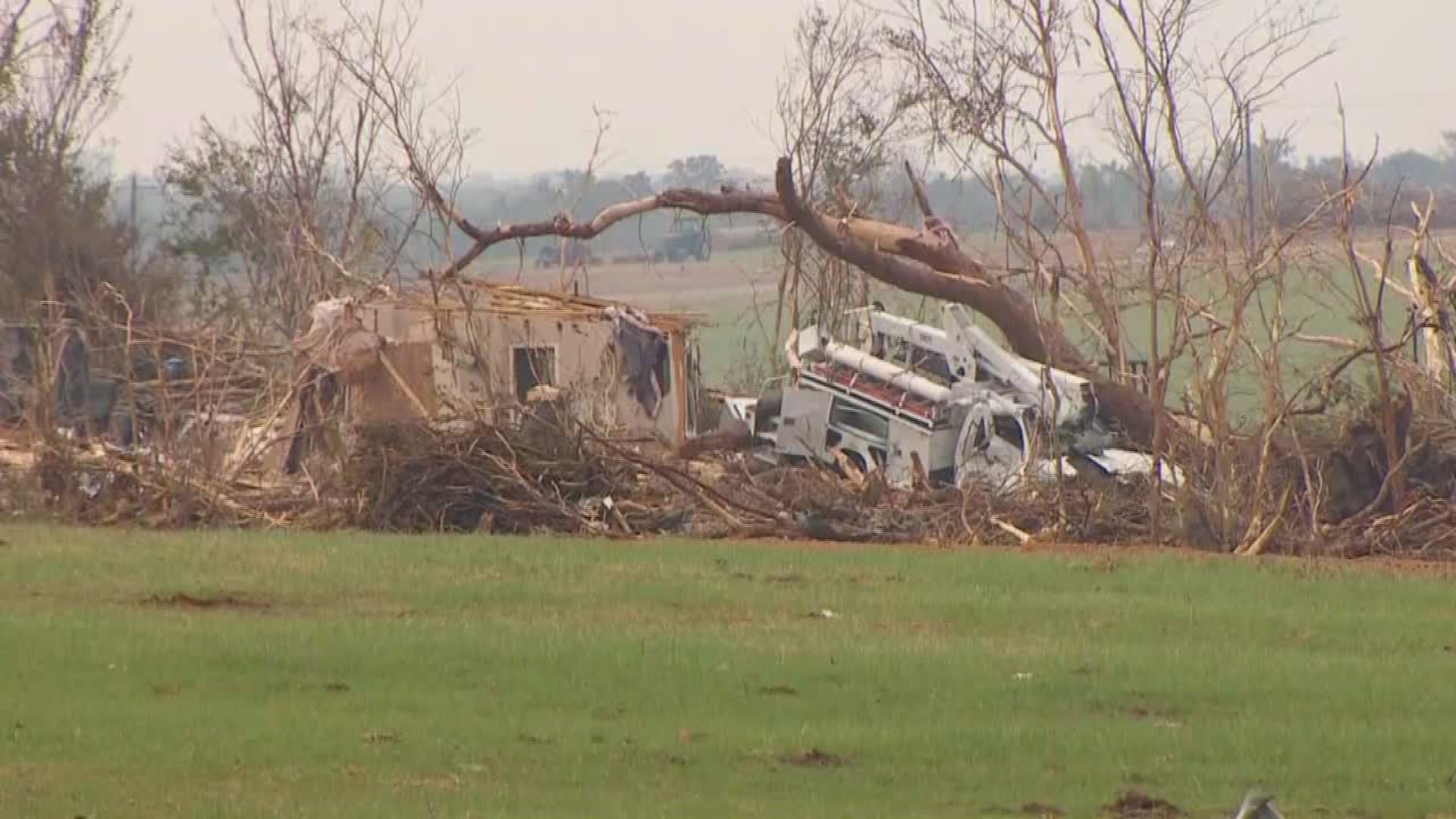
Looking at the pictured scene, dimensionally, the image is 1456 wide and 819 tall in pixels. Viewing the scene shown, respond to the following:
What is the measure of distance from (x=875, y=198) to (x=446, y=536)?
1761 centimetres

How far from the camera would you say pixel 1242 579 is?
17.4 m

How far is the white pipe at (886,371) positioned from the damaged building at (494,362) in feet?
6.95

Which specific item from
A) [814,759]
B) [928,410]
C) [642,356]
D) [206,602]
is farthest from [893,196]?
[814,759]

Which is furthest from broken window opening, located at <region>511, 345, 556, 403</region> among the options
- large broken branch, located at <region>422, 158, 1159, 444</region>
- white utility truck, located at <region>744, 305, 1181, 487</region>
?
white utility truck, located at <region>744, 305, 1181, 487</region>

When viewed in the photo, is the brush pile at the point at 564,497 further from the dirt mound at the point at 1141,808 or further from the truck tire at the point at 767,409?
the dirt mound at the point at 1141,808

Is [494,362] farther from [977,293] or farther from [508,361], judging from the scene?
[977,293]

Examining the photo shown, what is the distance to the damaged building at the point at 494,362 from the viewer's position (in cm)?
2359

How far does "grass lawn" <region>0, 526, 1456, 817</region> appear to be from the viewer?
9.52 metres

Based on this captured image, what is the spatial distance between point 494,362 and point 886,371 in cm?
460

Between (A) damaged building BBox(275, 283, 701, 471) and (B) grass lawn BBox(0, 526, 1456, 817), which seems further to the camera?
(A) damaged building BBox(275, 283, 701, 471)

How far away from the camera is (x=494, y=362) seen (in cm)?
2655

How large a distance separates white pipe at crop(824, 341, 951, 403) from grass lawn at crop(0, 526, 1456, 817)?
607cm

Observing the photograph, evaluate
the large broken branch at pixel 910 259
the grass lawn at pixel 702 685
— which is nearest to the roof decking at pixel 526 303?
the large broken branch at pixel 910 259

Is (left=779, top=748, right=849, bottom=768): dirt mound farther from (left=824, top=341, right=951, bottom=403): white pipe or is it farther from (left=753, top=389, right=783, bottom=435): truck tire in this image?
(left=753, top=389, right=783, bottom=435): truck tire
